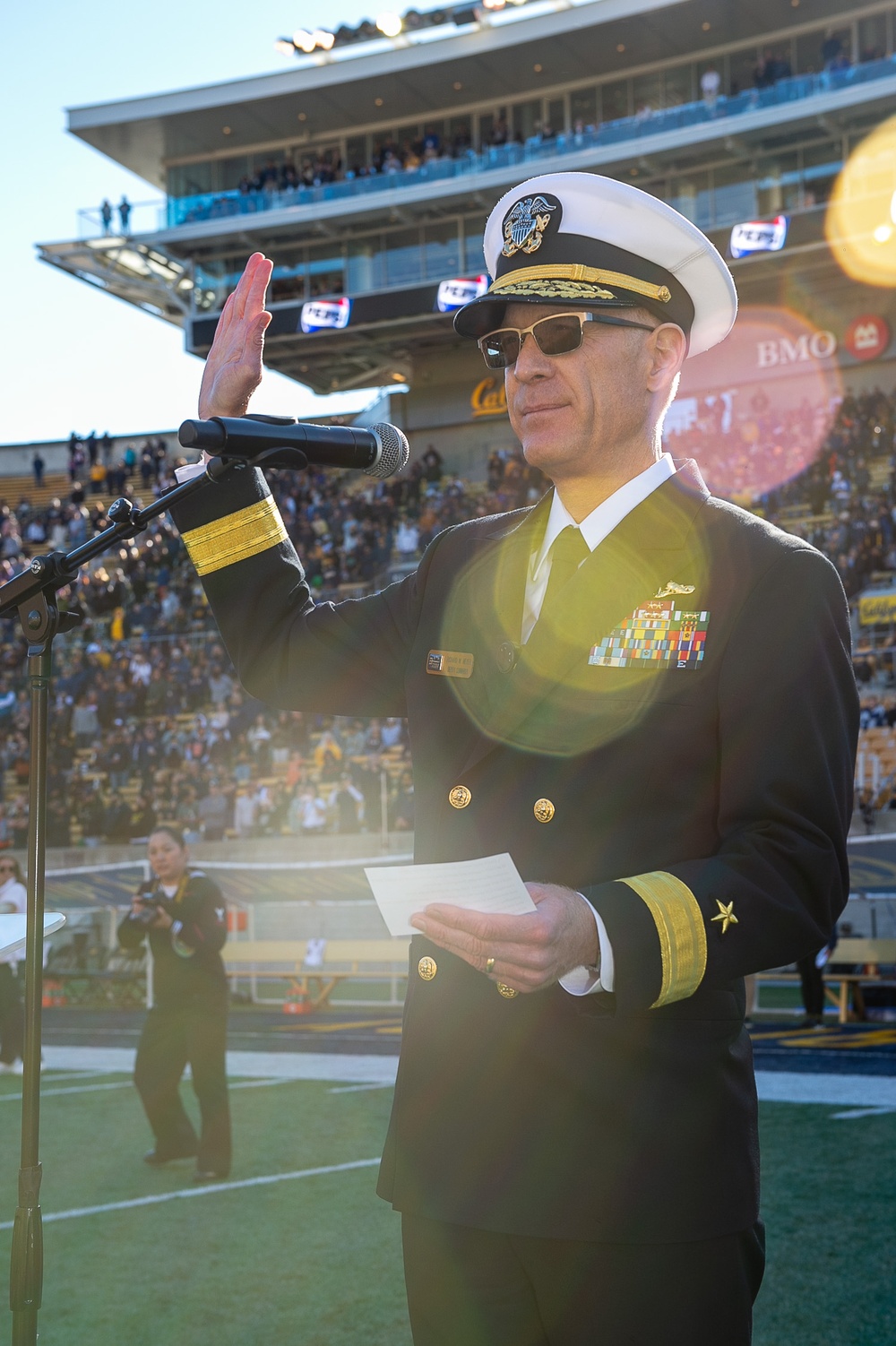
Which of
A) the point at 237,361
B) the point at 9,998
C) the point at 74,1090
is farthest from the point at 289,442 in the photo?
the point at 9,998

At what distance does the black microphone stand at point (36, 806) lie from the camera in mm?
2322

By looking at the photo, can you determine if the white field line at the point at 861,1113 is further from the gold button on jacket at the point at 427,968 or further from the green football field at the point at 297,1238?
the gold button on jacket at the point at 427,968

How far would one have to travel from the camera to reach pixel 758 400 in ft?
93.1

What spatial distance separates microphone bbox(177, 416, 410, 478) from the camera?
229cm

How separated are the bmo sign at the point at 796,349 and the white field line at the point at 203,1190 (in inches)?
993

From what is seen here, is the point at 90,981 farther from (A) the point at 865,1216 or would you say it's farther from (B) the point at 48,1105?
(A) the point at 865,1216

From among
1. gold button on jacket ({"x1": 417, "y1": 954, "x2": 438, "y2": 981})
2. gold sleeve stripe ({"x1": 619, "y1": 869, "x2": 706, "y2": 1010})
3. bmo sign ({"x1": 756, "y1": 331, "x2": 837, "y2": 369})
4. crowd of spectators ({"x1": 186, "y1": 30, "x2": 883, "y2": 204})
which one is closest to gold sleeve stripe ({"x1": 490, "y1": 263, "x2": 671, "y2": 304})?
gold sleeve stripe ({"x1": 619, "y1": 869, "x2": 706, "y2": 1010})

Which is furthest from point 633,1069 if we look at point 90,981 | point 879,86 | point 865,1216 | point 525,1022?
point 879,86

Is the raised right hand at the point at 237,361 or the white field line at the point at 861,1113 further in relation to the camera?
the white field line at the point at 861,1113

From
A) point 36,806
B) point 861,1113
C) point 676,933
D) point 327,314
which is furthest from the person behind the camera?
point 327,314

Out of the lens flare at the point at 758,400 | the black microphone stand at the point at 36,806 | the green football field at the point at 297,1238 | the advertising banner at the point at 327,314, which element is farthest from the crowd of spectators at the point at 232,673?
the black microphone stand at the point at 36,806

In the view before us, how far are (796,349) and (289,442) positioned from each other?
29076mm

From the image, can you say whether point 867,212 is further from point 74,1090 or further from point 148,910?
point 148,910

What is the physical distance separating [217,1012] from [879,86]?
83.3ft
